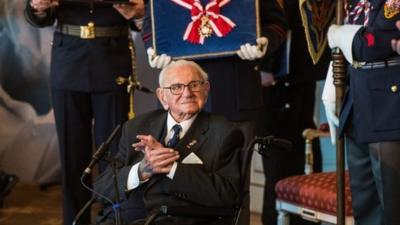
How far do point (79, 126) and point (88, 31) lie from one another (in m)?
0.44

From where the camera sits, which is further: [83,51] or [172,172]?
[83,51]

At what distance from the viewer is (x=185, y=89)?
2.59 m

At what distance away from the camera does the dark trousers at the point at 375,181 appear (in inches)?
94.3

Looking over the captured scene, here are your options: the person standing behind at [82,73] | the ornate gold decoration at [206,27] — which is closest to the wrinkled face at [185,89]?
the ornate gold decoration at [206,27]

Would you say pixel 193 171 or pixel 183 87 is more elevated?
pixel 183 87

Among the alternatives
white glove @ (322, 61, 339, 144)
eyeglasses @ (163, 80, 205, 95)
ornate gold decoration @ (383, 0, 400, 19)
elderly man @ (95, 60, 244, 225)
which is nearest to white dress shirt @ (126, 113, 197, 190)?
elderly man @ (95, 60, 244, 225)

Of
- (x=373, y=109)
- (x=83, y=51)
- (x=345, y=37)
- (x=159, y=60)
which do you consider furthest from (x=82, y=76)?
(x=373, y=109)

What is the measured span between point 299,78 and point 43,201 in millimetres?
2081

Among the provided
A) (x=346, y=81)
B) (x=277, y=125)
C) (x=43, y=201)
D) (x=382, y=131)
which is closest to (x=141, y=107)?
(x=43, y=201)

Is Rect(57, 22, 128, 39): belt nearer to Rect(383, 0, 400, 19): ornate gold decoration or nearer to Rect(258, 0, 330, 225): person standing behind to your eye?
Rect(258, 0, 330, 225): person standing behind

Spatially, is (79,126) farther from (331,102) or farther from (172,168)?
(331,102)

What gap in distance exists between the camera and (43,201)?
480cm

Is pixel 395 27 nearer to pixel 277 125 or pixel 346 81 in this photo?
pixel 346 81

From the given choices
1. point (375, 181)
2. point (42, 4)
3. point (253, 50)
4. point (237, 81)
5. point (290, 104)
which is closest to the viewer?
point (375, 181)
